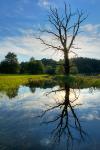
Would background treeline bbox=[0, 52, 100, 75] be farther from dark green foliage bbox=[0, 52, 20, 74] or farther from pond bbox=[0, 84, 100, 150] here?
pond bbox=[0, 84, 100, 150]

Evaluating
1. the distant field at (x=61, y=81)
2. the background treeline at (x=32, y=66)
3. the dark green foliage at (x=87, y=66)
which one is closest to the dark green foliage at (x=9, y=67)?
the background treeline at (x=32, y=66)

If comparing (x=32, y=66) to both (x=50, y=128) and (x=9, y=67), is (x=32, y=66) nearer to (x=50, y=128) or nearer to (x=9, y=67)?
(x=9, y=67)

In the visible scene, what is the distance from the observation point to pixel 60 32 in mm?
43156

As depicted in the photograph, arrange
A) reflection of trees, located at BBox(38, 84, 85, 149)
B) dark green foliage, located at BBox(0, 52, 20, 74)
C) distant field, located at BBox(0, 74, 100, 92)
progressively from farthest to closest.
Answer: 1. dark green foliage, located at BBox(0, 52, 20, 74)
2. distant field, located at BBox(0, 74, 100, 92)
3. reflection of trees, located at BBox(38, 84, 85, 149)

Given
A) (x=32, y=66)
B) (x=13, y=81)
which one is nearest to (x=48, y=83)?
(x=13, y=81)

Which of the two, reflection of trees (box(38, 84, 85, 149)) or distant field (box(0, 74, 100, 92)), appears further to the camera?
distant field (box(0, 74, 100, 92))

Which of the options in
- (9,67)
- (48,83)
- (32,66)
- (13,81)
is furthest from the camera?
(32,66)

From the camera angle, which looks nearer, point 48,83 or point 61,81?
point 48,83

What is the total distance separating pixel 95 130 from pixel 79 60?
396 feet

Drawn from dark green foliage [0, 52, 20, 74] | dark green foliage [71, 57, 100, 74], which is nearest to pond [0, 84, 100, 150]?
dark green foliage [0, 52, 20, 74]

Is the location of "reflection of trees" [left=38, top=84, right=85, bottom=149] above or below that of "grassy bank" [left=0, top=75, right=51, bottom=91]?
below

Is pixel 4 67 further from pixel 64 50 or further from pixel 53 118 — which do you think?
pixel 53 118

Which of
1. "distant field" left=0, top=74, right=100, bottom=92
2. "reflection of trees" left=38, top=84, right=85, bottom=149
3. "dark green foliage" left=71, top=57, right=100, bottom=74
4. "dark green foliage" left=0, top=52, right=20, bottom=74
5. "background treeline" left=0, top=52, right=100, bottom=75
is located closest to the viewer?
"reflection of trees" left=38, top=84, right=85, bottom=149

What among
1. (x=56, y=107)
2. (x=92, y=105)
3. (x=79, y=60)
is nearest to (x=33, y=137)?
(x=56, y=107)
